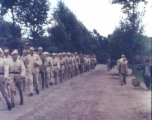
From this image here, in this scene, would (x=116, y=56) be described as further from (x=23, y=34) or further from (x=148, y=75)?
(x=148, y=75)

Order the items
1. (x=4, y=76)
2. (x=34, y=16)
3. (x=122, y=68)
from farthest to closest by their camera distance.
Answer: (x=34, y=16)
(x=122, y=68)
(x=4, y=76)

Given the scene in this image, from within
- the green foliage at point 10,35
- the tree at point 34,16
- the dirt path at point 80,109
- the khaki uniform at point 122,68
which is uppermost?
the tree at point 34,16

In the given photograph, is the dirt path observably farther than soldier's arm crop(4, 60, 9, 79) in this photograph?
No

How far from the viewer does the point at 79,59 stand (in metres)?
25.3

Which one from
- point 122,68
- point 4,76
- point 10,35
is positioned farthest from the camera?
point 10,35

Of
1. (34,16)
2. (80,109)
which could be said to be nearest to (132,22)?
(34,16)

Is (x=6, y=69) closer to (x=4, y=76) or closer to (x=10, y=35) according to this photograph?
(x=4, y=76)

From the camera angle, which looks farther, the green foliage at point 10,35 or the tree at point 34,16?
the tree at point 34,16

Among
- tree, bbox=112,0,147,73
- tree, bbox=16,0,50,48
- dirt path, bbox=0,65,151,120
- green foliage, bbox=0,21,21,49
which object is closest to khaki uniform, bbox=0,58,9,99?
dirt path, bbox=0,65,151,120

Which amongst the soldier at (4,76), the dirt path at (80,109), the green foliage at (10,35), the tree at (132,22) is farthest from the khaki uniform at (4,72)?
the tree at (132,22)

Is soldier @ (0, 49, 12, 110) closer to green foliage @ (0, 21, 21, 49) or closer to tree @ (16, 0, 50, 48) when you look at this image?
green foliage @ (0, 21, 21, 49)

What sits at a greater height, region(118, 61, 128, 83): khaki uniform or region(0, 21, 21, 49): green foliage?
region(0, 21, 21, 49): green foliage

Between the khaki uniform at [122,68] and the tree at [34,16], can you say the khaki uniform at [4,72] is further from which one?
the tree at [34,16]

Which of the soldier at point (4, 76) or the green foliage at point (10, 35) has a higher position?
the green foliage at point (10, 35)
